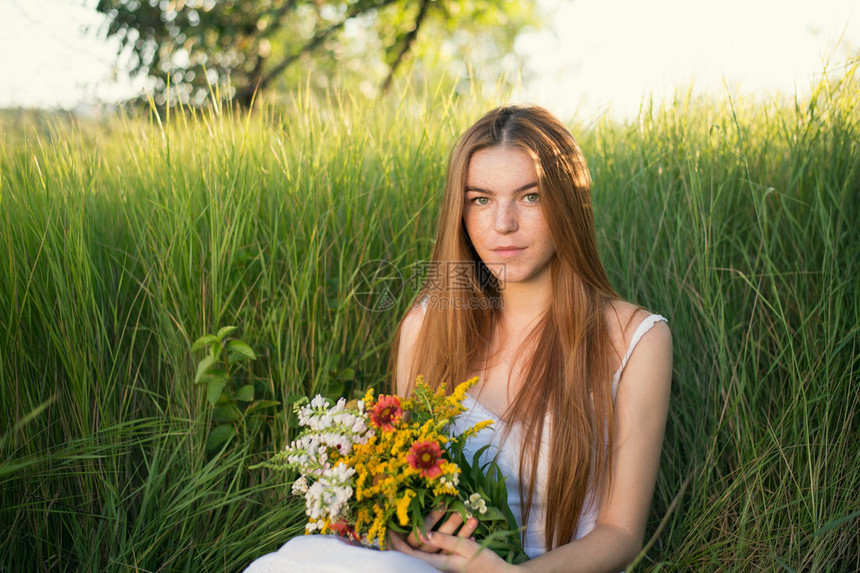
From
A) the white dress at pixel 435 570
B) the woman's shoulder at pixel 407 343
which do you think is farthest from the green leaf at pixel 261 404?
the white dress at pixel 435 570

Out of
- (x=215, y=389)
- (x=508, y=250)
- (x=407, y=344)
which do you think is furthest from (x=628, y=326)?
(x=215, y=389)

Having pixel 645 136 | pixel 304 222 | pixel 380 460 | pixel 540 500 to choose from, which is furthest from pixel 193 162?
pixel 645 136

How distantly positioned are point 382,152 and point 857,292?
6.08ft

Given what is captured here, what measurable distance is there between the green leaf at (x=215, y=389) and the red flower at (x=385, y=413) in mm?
769

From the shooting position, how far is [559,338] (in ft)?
5.96

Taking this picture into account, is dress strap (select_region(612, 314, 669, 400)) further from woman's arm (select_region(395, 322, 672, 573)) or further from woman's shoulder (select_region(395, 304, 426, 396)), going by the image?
woman's shoulder (select_region(395, 304, 426, 396))

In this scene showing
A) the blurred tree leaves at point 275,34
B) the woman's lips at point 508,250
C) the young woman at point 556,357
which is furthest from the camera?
the blurred tree leaves at point 275,34

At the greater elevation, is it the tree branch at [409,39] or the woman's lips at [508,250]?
the tree branch at [409,39]

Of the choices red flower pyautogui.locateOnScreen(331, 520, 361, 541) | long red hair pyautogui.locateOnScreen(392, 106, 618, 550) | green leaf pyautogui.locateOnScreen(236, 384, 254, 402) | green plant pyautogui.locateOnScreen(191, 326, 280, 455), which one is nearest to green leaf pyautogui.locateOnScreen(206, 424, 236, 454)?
green plant pyautogui.locateOnScreen(191, 326, 280, 455)

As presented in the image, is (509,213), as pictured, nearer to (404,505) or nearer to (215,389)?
(404,505)

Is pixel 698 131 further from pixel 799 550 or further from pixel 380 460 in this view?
pixel 380 460

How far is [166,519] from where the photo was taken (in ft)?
6.11

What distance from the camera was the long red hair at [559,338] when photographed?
66.7 inches

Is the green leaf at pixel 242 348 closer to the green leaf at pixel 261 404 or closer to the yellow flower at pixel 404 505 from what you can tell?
the green leaf at pixel 261 404
